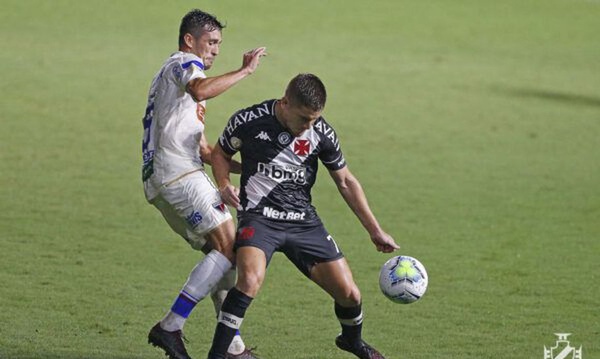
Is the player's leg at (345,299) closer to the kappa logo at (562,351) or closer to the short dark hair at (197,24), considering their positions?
the kappa logo at (562,351)

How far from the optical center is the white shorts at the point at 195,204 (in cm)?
831

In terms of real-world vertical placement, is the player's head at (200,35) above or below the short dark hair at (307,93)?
above

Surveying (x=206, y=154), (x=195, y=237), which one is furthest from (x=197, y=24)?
(x=195, y=237)

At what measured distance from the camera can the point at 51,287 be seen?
1070 centimetres

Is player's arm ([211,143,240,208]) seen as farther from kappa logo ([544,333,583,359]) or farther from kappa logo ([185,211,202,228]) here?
kappa logo ([544,333,583,359])

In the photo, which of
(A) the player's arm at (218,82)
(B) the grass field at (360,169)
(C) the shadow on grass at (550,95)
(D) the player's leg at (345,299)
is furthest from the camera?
(C) the shadow on grass at (550,95)

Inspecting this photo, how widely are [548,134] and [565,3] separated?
15.4 metres

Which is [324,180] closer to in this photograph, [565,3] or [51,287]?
[51,287]

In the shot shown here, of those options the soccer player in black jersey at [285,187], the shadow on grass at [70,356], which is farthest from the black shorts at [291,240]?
the shadow on grass at [70,356]

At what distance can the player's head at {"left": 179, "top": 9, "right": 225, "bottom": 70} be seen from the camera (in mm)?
8656

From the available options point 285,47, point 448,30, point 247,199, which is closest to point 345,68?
point 285,47

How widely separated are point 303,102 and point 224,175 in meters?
0.83

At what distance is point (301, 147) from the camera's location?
8180 millimetres

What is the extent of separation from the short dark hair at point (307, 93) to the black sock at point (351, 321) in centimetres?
152
